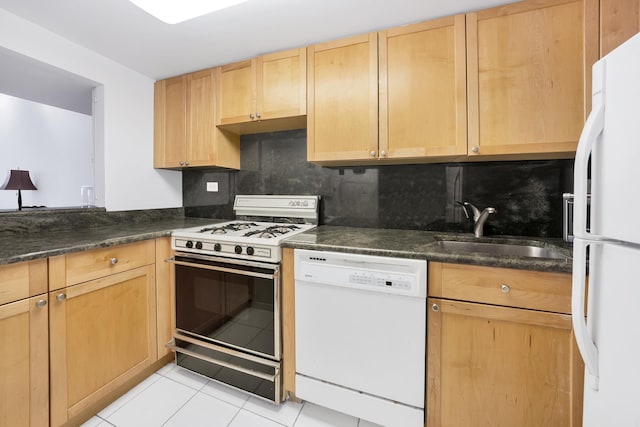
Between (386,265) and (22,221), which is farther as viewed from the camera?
(22,221)

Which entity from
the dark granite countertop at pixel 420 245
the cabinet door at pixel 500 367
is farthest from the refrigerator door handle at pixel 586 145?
the cabinet door at pixel 500 367

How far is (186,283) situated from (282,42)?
171 cm

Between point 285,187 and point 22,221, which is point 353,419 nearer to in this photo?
point 285,187

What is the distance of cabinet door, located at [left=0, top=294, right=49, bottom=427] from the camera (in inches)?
40.3

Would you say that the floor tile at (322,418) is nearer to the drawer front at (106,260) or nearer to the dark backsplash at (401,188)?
the dark backsplash at (401,188)

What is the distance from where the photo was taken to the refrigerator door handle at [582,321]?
0.73 m

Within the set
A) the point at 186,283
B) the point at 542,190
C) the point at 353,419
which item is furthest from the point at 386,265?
the point at 186,283

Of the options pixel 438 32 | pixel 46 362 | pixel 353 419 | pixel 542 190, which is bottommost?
pixel 353 419

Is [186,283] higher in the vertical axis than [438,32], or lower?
lower

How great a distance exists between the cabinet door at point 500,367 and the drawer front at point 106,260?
5.35ft

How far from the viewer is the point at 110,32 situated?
5.26 feet

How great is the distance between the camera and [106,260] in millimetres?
1375

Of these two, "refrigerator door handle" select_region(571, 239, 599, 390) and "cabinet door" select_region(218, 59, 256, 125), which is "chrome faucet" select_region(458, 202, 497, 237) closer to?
"refrigerator door handle" select_region(571, 239, 599, 390)

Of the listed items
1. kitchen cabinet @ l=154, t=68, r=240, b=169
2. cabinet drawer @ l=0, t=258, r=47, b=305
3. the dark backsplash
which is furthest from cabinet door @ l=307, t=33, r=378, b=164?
cabinet drawer @ l=0, t=258, r=47, b=305
